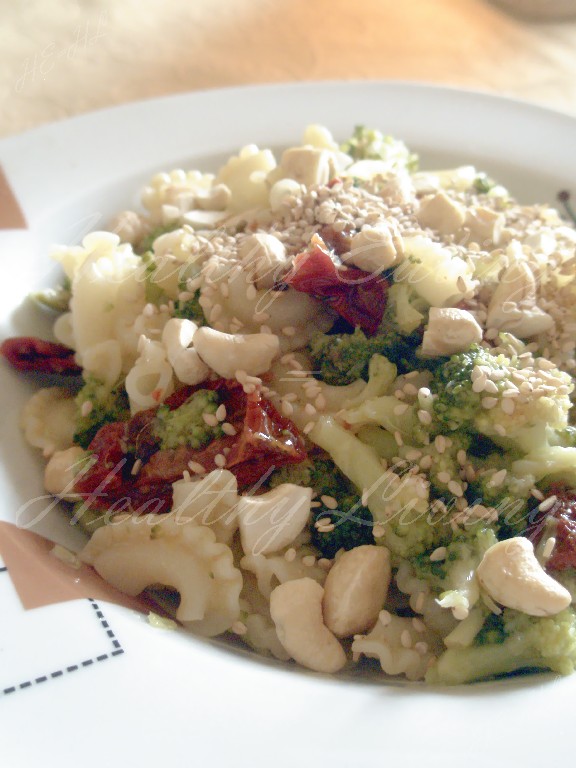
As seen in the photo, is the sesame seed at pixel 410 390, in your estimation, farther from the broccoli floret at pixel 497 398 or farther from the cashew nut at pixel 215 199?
the cashew nut at pixel 215 199

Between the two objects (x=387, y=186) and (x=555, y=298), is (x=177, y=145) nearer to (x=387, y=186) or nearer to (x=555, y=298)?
(x=387, y=186)

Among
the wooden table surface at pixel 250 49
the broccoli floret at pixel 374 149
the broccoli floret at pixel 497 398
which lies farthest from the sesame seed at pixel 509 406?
the wooden table surface at pixel 250 49

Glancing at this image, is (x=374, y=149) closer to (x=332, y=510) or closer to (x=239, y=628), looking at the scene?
(x=332, y=510)

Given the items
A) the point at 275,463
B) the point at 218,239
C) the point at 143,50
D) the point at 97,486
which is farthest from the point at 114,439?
the point at 143,50

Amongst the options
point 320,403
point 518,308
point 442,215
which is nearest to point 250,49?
point 442,215

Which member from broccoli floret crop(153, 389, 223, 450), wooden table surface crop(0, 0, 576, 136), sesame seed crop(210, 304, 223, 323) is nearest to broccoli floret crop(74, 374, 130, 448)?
broccoli floret crop(153, 389, 223, 450)

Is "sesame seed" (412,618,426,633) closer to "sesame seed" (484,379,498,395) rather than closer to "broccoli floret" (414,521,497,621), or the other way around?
"broccoli floret" (414,521,497,621)
